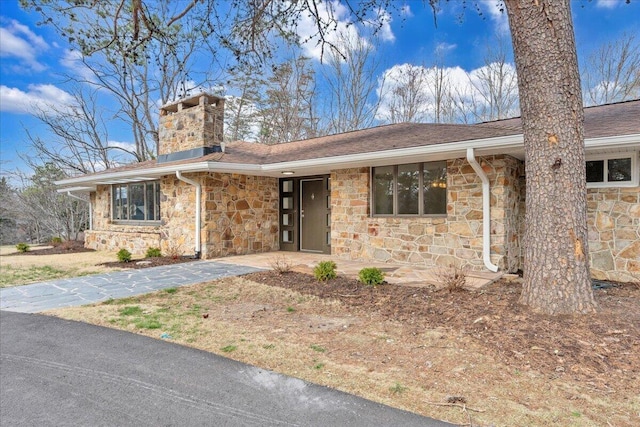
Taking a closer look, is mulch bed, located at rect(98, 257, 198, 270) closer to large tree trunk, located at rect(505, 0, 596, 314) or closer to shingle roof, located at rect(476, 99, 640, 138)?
large tree trunk, located at rect(505, 0, 596, 314)

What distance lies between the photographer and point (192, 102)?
9492 mm

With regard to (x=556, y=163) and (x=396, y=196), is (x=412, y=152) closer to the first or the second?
(x=396, y=196)

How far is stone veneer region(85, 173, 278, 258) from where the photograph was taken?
340 inches

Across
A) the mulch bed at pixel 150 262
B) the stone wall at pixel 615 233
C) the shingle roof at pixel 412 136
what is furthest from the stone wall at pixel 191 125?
the stone wall at pixel 615 233

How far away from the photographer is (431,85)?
15.8 meters

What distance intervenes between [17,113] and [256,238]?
44.8 feet

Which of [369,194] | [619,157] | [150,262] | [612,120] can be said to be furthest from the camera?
[150,262]

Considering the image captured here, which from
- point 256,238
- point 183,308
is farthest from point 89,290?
point 256,238

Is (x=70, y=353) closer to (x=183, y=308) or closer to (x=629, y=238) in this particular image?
(x=183, y=308)

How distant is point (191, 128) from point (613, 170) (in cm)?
904

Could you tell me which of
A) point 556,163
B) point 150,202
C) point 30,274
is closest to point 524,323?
point 556,163

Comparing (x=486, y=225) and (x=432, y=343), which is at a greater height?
(x=486, y=225)

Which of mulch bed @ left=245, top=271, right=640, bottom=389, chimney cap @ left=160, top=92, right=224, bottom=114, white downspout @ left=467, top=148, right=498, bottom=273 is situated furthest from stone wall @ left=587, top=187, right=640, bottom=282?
chimney cap @ left=160, top=92, right=224, bottom=114

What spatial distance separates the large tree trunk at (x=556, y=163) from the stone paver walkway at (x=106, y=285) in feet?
16.3
